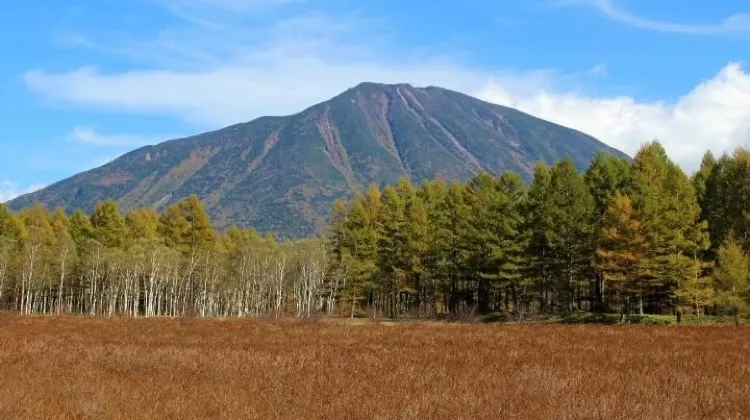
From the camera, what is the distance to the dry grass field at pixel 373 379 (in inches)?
425

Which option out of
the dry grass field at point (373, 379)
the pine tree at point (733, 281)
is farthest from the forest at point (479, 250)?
the dry grass field at point (373, 379)

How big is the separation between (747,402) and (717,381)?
263 centimetres

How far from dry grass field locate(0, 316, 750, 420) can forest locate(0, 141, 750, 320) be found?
18.4 meters

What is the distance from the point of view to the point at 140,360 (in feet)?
57.8

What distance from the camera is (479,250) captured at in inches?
2190

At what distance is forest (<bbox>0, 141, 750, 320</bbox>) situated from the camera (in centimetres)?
4356

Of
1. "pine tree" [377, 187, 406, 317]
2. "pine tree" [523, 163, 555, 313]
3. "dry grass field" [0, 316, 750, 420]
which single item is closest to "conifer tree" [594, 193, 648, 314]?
"pine tree" [523, 163, 555, 313]

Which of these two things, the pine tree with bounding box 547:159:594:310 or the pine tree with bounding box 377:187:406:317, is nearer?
the pine tree with bounding box 547:159:594:310

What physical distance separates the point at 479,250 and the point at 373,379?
1655 inches

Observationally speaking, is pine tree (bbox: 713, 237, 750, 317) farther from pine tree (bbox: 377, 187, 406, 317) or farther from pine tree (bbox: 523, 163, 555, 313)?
pine tree (bbox: 377, 187, 406, 317)

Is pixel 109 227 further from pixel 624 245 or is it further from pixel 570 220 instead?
pixel 624 245

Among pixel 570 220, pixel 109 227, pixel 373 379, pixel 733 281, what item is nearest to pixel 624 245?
pixel 733 281

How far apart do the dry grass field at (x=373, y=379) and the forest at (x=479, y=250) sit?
1838 centimetres

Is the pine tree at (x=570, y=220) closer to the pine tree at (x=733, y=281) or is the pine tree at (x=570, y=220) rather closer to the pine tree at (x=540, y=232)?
the pine tree at (x=540, y=232)
